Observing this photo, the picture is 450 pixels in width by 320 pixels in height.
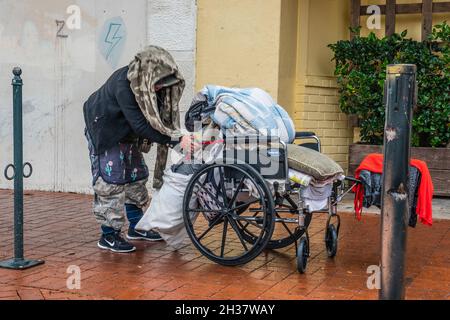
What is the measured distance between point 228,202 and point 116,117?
3.44 ft

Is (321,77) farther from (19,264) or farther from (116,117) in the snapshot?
(19,264)

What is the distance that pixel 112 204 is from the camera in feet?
17.2

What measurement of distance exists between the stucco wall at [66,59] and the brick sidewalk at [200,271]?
2.04 meters

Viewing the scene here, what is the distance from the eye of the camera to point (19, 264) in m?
4.79

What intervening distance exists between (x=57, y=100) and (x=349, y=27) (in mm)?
3467

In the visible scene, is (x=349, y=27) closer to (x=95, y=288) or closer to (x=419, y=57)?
(x=419, y=57)

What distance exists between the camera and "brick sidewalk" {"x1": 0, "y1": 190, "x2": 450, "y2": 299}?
4281mm

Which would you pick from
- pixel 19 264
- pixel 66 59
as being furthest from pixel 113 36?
pixel 19 264

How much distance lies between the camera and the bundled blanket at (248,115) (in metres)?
4.80

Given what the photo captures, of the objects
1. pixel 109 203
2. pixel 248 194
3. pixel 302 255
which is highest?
pixel 248 194

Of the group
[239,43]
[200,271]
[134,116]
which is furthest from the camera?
[239,43]

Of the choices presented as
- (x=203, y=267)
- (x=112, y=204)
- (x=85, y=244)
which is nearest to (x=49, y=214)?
(x=85, y=244)

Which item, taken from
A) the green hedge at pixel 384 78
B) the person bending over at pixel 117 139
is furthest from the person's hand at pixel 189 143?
the green hedge at pixel 384 78

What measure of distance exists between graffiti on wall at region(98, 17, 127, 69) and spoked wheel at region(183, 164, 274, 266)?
133 inches
